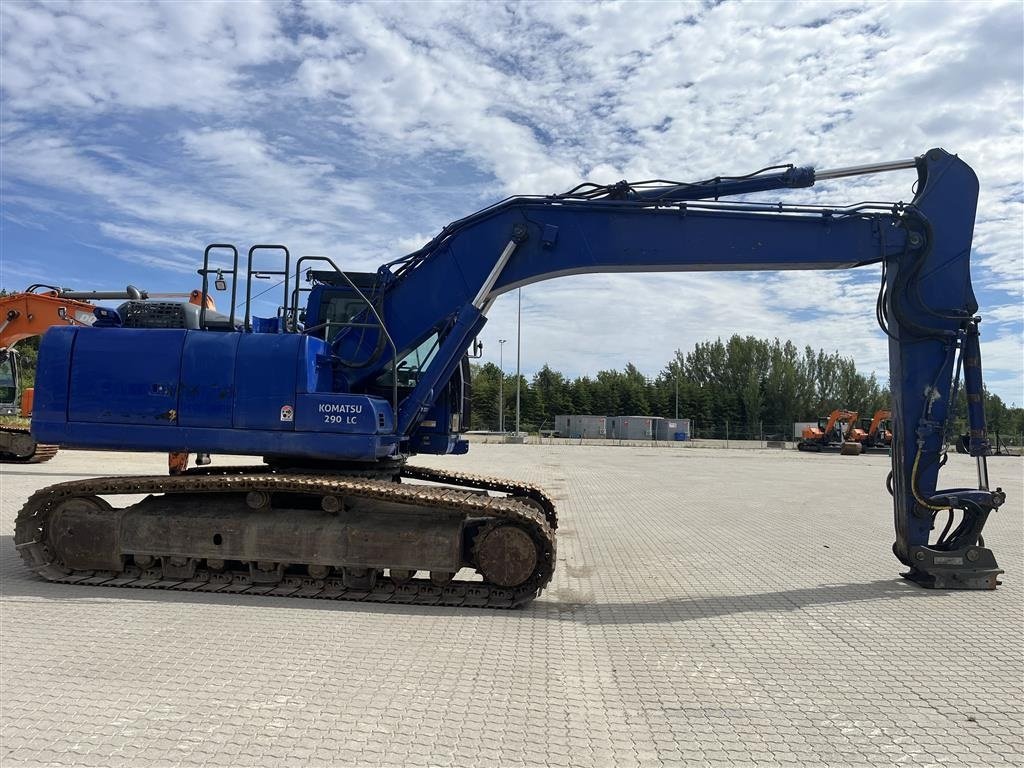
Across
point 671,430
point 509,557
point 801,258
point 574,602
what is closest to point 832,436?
point 671,430

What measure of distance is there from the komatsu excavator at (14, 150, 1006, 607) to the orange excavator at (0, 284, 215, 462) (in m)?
6.20

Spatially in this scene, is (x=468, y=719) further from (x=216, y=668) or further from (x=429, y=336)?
(x=429, y=336)

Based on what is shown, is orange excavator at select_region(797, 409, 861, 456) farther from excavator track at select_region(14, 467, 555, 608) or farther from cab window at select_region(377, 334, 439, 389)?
excavator track at select_region(14, 467, 555, 608)

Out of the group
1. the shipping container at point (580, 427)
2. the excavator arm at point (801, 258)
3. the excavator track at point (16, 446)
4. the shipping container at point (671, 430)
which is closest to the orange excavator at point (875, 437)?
the shipping container at point (671, 430)

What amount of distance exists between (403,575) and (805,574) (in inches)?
187

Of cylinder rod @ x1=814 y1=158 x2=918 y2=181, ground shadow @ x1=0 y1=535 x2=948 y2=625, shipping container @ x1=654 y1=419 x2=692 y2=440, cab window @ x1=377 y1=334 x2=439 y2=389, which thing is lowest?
ground shadow @ x1=0 y1=535 x2=948 y2=625

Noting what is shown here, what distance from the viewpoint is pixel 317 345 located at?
7254 millimetres

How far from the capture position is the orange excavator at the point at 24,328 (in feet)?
49.6

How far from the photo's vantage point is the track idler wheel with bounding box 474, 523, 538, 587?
6.46 meters

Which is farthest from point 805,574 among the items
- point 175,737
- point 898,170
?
point 175,737

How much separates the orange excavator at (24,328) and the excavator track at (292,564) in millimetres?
6292

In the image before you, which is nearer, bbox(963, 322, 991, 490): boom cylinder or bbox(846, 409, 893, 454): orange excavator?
bbox(963, 322, 991, 490): boom cylinder

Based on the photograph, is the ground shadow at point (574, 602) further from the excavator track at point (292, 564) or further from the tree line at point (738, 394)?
the tree line at point (738, 394)

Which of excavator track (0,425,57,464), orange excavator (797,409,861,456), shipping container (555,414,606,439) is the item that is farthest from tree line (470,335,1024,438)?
excavator track (0,425,57,464)
